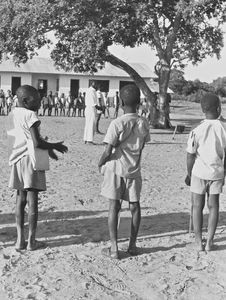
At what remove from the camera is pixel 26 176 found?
4793 mm

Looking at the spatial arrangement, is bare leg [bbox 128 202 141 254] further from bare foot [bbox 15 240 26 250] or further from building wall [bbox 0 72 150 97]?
building wall [bbox 0 72 150 97]

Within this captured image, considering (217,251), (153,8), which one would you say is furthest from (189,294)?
(153,8)

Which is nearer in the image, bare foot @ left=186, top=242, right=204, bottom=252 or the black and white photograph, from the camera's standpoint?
the black and white photograph

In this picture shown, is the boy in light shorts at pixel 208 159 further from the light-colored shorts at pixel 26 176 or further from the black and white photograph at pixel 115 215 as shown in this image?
the light-colored shorts at pixel 26 176

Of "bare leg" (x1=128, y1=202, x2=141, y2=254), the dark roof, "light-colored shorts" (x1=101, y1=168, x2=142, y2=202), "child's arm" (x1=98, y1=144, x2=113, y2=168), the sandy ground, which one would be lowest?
the sandy ground

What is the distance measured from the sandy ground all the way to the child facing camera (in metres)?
0.49

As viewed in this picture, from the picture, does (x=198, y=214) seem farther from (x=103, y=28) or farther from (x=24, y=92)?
(x=103, y=28)

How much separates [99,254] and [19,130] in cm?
145

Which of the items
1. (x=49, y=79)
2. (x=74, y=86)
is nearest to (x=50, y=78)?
(x=49, y=79)

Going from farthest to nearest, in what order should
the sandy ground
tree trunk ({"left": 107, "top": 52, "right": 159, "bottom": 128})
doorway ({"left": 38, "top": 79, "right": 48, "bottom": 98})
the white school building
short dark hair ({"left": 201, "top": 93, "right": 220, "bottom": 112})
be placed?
1. doorway ({"left": 38, "top": 79, "right": 48, "bottom": 98})
2. the white school building
3. tree trunk ({"left": 107, "top": 52, "right": 159, "bottom": 128})
4. short dark hair ({"left": 201, "top": 93, "right": 220, "bottom": 112})
5. the sandy ground

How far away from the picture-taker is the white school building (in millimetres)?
41500

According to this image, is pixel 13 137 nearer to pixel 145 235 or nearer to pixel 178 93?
pixel 145 235

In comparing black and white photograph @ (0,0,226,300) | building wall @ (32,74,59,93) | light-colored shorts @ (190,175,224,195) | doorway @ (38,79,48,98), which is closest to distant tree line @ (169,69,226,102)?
building wall @ (32,74,59,93)

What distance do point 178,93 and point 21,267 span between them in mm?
49233
